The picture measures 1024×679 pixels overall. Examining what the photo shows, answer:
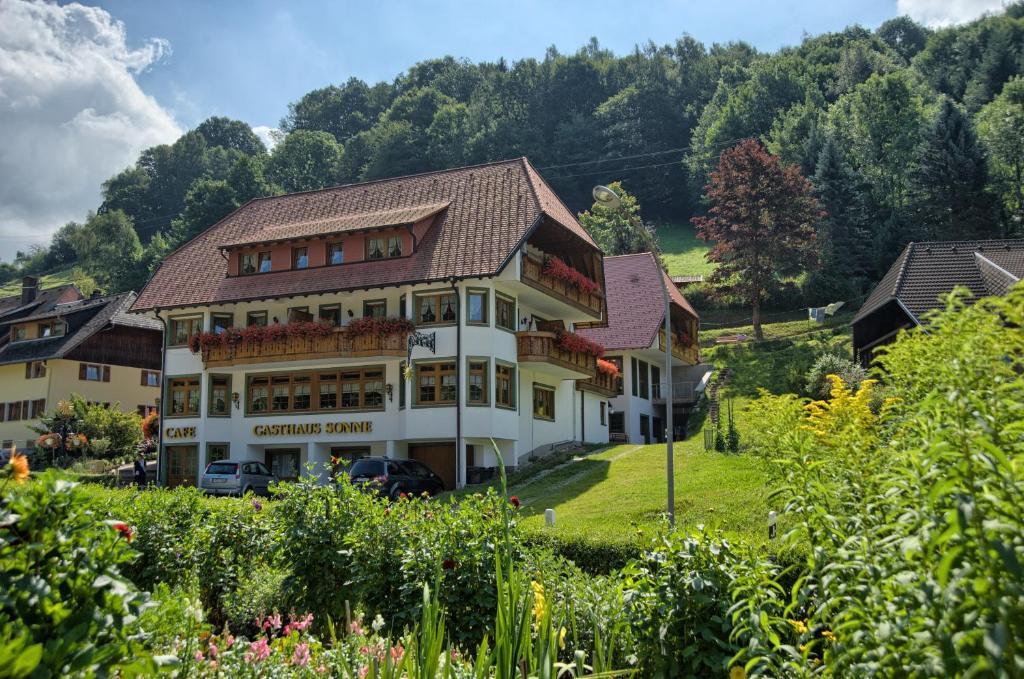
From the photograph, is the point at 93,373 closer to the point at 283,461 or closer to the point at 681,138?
the point at 283,461

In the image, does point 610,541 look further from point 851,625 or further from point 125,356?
point 125,356

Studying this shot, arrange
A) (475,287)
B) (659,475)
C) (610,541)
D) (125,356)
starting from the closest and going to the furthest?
(610,541) → (659,475) → (475,287) → (125,356)

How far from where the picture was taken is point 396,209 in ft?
131

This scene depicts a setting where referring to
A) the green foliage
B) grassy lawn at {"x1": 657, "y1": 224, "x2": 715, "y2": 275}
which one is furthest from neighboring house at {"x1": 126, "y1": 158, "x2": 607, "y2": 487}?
grassy lawn at {"x1": 657, "y1": 224, "x2": 715, "y2": 275}

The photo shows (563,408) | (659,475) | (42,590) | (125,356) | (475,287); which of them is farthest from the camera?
(125,356)

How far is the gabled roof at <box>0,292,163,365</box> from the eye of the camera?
5466 cm

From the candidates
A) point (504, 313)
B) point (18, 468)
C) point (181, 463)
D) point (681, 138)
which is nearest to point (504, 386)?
point (504, 313)

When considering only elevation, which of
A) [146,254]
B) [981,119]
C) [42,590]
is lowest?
[42,590]

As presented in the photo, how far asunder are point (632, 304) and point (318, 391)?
1957cm

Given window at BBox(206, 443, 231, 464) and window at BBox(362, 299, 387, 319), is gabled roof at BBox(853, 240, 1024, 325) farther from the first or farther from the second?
window at BBox(206, 443, 231, 464)

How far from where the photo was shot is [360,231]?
121 feet

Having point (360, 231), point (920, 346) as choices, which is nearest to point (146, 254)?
point (360, 231)

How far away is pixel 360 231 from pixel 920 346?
31.2 m

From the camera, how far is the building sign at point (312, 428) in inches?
1398
